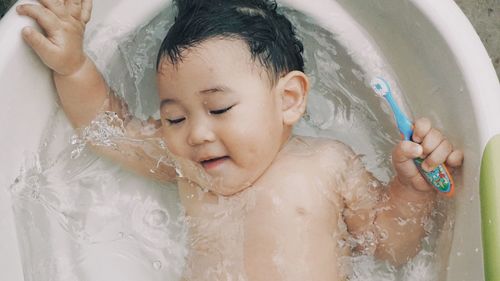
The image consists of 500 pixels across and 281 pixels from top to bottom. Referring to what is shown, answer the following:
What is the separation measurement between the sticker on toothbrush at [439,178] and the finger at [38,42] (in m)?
0.67

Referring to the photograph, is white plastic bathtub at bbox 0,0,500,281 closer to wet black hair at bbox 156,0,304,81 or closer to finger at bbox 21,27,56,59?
finger at bbox 21,27,56,59

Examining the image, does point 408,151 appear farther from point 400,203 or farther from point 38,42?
point 38,42

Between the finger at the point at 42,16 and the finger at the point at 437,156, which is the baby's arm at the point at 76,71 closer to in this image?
the finger at the point at 42,16

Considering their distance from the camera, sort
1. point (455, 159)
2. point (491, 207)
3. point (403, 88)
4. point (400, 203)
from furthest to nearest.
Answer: point (403, 88), point (400, 203), point (455, 159), point (491, 207)

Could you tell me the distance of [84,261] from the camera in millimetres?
1332

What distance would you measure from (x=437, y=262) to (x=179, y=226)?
1.65 ft

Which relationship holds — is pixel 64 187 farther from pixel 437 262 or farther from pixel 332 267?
pixel 437 262

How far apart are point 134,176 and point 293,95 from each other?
1.28ft

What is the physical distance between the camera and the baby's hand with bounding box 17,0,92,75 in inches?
46.4

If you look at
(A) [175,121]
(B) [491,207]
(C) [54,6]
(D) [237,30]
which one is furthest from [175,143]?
(B) [491,207]

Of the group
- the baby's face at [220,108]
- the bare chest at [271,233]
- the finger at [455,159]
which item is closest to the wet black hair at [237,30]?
the baby's face at [220,108]

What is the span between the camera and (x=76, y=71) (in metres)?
1.25

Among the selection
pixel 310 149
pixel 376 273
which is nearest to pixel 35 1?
pixel 310 149

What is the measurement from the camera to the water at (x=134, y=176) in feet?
4.25
